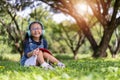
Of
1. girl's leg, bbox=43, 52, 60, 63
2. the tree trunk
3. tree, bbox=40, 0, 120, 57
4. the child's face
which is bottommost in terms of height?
the tree trunk

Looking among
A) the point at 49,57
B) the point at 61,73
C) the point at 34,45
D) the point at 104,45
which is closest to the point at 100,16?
the point at 104,45

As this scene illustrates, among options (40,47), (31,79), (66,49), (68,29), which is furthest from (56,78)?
(66,49)

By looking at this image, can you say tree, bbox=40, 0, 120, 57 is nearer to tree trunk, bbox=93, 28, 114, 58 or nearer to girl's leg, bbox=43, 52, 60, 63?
tree trunk, bbox=93, 28, 114, 58

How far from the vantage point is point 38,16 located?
39000 mm

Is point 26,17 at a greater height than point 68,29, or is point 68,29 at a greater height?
point 26,17

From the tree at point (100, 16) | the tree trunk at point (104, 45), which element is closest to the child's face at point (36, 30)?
the tree at point (100, 16)

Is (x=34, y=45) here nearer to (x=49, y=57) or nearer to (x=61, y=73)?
(x=49, y=57)

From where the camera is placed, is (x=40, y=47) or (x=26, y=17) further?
(x=26, y=17)

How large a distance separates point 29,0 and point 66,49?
206ft

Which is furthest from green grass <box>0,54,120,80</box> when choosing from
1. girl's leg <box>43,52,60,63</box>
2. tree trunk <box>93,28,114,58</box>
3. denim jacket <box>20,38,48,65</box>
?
tree trunk <box>93,28,114,58</box>

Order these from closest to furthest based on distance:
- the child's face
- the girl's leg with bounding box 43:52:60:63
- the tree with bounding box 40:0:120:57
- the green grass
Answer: the green grass, the girl's leg with bounding box 43:52:60:63, the child's face, the tree with bounding box 40:0:120:57

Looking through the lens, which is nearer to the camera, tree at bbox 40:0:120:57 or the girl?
the girl

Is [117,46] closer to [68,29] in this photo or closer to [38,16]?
[38,16]

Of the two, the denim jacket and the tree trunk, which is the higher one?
the denim jacket
